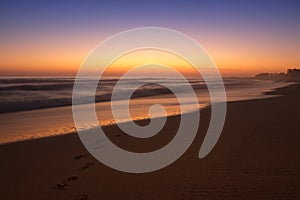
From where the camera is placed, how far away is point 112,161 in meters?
7.43

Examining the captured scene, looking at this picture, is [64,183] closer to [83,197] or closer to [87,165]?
[83,197]

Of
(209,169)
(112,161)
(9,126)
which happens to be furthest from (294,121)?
(9,126)

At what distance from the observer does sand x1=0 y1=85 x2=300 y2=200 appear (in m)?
5.41

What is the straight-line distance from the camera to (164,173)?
650 centimetres

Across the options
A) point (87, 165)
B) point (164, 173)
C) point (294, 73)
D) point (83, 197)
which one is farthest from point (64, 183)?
point (294, 73)

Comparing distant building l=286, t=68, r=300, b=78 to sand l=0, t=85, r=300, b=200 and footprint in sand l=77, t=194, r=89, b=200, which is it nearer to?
sand l=0, t=85, r=300, b=200

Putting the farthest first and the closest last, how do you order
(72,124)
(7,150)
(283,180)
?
(72,124) → (7,150) → (283,180)

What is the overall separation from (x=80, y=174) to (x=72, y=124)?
6974 millimetres

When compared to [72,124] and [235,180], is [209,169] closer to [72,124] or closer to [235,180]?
[235,180]

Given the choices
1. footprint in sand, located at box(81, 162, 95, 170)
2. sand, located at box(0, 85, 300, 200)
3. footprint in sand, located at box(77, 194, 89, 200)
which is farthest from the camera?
footprint in sand, located at box(81, 162, 95, 170)

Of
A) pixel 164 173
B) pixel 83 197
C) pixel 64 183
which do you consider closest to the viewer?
pixel 83 197

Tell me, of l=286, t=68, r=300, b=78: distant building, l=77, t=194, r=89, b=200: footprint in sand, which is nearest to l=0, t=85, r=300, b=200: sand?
l=77, t=194, r=89, b=200: footprint in sand

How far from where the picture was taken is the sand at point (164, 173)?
541 cm

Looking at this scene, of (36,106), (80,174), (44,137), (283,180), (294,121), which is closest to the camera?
(283,180)
